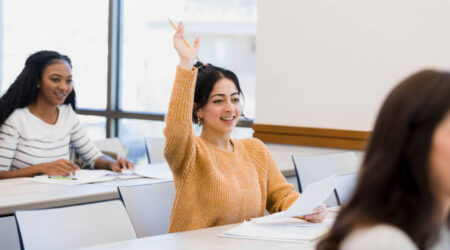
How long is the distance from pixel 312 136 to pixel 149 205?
8.40 feet

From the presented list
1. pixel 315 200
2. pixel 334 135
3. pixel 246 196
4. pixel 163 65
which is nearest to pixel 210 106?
pixel 246 196

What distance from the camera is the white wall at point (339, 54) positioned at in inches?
168

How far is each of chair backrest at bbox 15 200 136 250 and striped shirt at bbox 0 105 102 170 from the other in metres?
1.39

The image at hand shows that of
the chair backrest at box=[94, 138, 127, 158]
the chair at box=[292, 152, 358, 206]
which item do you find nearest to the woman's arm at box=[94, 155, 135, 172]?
the chair backrest at box=[94, 138, 127, 158]

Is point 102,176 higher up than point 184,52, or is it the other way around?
point 184,52

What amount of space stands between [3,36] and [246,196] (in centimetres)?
498

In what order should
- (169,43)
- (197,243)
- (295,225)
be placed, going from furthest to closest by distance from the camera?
1. (169,43)
2. (295,225)
3. (197,243)

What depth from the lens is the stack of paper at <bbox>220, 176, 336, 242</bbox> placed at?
2018 mm

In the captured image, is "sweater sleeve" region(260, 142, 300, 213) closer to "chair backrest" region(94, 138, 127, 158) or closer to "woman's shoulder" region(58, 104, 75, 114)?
"woman's shoulder" region(58, 104, 75, 114)

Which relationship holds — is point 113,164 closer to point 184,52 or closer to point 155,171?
point 155,171

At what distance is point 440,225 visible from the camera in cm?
97

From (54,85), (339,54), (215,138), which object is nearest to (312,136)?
(339,54)

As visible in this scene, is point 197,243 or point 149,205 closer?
point 197,243

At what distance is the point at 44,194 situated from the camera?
276 cm
